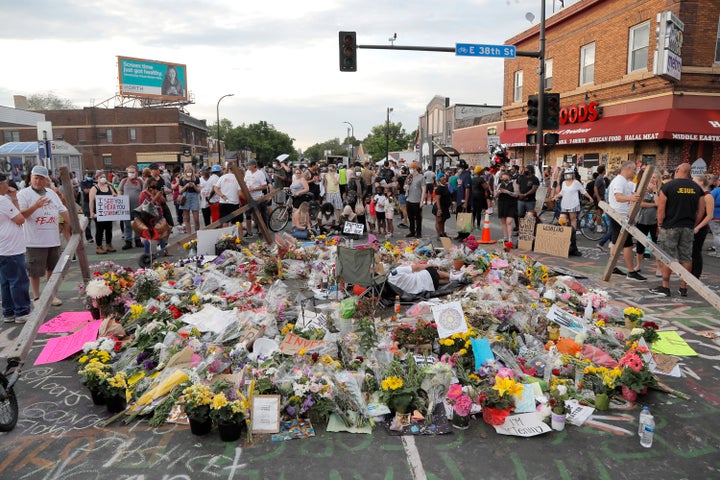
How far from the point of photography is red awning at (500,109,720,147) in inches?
644

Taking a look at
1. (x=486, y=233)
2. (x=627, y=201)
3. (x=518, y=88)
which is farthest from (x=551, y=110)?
(x=518, y=88)

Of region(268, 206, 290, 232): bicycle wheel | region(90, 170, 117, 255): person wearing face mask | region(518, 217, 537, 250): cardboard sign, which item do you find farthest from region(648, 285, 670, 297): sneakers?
region(90, 170, 117, 255): person wearing face mask

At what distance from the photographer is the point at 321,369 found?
4.75 metres

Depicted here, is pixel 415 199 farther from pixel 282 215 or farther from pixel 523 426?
pixel 523 426

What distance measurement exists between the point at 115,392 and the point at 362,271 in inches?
146

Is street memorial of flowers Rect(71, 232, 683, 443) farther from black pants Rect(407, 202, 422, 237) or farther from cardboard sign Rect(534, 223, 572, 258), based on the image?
black pants Rect(407, 202, 422, 237)

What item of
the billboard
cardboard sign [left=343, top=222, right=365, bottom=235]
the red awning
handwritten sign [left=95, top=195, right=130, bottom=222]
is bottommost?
cardboard sign [left=343, top=222, right=365, bottom=235]

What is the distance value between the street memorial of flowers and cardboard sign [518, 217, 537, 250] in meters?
4.10

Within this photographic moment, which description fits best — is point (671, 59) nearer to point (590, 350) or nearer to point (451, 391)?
point (590, 350)

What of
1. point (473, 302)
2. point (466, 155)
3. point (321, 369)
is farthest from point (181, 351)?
point (466, 155)

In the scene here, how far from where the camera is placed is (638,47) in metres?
18.7

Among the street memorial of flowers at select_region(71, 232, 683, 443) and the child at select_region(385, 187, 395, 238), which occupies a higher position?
the child at select_region(385, 187, 395, 238)

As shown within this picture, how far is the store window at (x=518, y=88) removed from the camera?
2775cm

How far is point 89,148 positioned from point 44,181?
6726 cm
